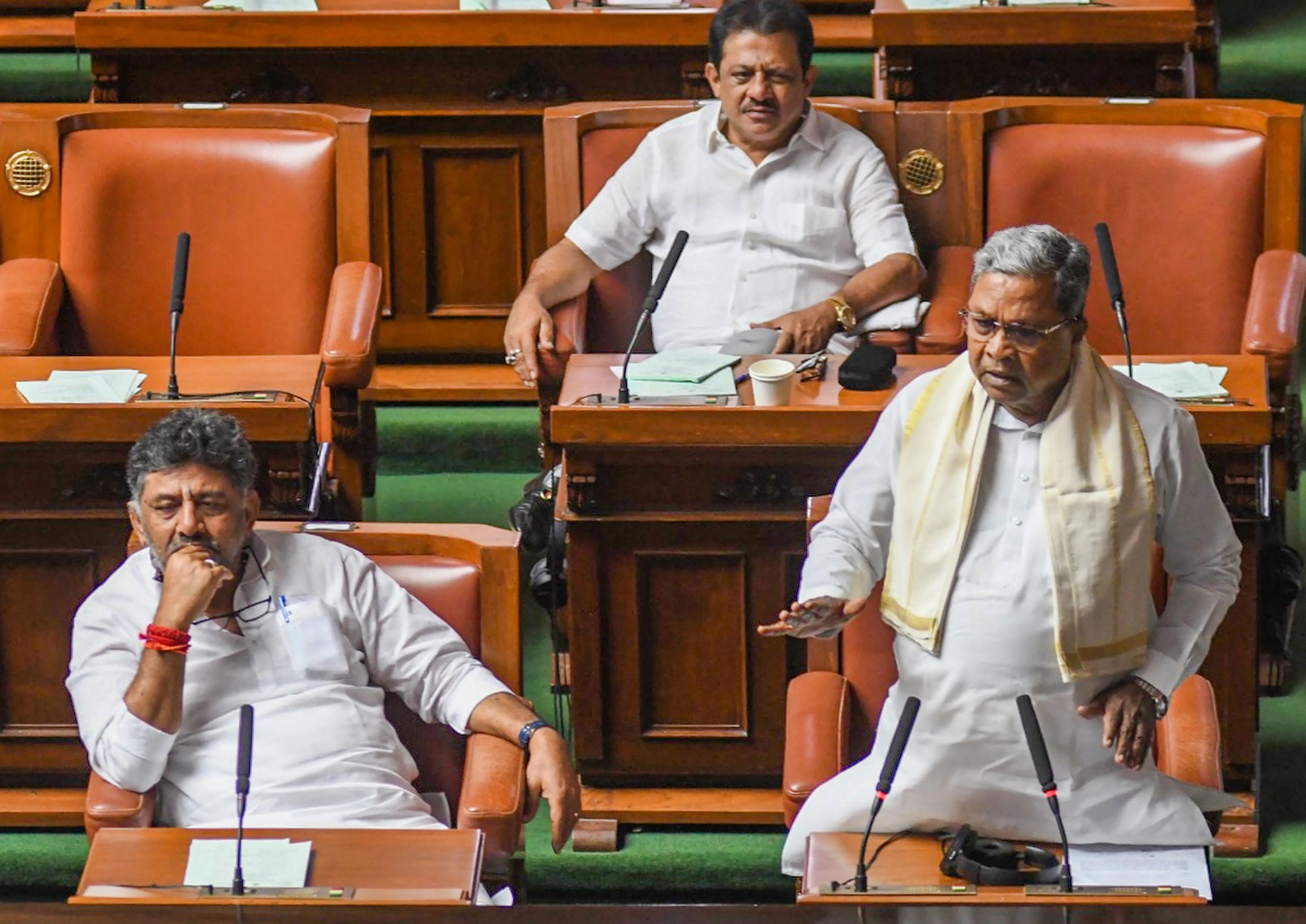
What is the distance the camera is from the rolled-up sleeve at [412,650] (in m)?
2.68

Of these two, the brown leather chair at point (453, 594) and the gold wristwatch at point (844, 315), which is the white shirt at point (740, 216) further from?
the brown leather chair at point (453, 594)

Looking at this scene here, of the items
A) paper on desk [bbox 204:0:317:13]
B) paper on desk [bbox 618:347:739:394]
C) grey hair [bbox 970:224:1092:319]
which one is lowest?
paper on desk [bbox 618:347:739:394]

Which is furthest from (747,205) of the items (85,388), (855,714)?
(855,714)

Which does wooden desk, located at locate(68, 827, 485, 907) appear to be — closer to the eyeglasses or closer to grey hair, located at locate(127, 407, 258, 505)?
grey hair, located at locate(127, 407, 258, 505)

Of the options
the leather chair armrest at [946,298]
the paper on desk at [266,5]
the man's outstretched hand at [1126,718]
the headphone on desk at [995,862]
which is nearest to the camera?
the headphone on desk at [995,862]

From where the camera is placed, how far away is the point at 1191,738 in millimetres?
2594

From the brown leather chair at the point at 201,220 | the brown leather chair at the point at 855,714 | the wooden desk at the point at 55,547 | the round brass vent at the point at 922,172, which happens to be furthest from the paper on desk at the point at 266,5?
the brown leather chair at the point at 855,714

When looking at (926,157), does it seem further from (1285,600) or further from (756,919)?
(756,919)

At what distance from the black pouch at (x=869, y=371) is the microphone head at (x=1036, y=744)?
0.81 meters

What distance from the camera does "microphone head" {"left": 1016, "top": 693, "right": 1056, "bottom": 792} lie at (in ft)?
7.38

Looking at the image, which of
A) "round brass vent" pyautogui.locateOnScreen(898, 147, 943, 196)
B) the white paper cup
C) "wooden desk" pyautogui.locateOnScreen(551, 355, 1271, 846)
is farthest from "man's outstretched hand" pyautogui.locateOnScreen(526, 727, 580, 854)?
"round brass vent" pyautogui.locateOnScreen(898, 147, 943, 196)

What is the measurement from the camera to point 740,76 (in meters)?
3.72

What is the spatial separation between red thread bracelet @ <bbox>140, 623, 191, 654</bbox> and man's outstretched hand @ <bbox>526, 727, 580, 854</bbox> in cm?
42

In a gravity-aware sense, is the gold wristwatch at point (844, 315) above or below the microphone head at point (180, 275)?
below
